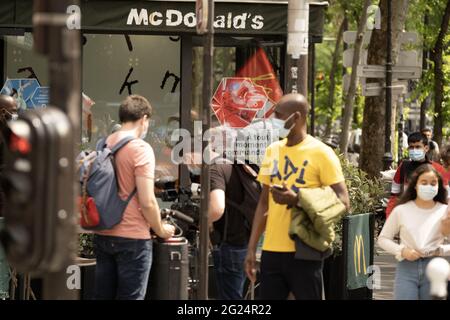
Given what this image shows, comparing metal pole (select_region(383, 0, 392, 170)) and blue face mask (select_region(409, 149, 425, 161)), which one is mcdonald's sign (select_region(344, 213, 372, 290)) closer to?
blue face mask (select_region(409, 149, 425, 161))

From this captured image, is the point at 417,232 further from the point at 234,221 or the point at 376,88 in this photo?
the point at 376,88

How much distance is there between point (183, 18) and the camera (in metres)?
14.4

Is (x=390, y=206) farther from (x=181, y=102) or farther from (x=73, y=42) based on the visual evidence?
(x=73, y=42)

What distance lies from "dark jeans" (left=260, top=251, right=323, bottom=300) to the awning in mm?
6483

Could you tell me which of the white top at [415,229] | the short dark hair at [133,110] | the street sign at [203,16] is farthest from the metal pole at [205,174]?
the white top at [415,229]

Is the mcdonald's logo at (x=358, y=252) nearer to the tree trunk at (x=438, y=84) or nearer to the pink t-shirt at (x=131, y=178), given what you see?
the pink t-shirt at (x=131, y=178)

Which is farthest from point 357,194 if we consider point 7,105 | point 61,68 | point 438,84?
point 438,84

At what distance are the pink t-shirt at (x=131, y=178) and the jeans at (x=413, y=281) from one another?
6.01ft

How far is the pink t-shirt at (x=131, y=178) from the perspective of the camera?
27.6ft

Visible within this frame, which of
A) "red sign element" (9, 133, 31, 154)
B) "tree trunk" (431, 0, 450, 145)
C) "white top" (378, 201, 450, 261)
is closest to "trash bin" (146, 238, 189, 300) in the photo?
"white top" (378, 201, 450, 261)

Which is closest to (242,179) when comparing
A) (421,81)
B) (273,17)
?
(273,17)

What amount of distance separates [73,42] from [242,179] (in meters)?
3.75

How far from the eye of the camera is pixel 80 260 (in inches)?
426

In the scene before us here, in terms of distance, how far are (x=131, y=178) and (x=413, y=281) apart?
2.10 meters
